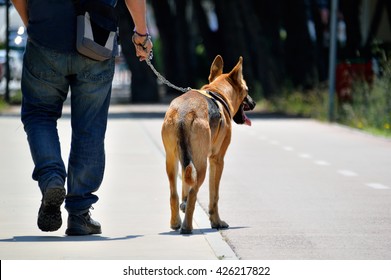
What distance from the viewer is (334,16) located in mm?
27641

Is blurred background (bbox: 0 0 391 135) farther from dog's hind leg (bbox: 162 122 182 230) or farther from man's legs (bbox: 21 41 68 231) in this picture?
man's legs (bbox: 21 41 68 231)

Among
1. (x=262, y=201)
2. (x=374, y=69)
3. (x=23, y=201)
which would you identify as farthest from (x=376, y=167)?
(x=374, y=69)

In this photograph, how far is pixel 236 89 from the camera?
33.7 ft

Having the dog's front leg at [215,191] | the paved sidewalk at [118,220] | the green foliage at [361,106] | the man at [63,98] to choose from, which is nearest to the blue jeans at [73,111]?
the man at [63,98]

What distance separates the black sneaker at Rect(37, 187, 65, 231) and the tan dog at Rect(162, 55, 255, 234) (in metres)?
0.94

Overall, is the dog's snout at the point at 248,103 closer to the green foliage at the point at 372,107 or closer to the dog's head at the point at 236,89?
the dog's head at the point at 236,89

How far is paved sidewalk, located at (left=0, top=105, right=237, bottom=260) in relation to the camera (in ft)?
26.9

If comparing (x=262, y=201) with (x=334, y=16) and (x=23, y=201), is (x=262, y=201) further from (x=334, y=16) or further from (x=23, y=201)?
(x=334, y=16)

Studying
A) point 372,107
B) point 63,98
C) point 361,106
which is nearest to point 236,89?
point 63,98

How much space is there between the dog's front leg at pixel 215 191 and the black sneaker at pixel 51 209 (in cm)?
147

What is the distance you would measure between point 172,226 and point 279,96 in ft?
83.8

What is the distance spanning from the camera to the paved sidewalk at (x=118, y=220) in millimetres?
8188

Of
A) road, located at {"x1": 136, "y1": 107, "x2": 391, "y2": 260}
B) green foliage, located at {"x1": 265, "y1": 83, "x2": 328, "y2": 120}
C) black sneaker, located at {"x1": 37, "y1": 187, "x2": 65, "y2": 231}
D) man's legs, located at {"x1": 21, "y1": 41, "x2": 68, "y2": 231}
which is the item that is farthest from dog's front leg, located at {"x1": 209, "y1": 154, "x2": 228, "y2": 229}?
green foliage, located at {"x1": 265, "y1": 83, "x2": 328, "y2": 120}

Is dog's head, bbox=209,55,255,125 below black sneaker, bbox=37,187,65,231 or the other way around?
the other way around
